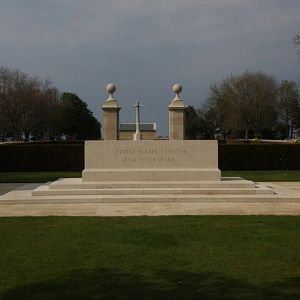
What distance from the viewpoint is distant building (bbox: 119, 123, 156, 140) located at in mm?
41844

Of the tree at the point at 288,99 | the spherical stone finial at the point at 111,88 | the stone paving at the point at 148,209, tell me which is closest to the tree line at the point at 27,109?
the tree at the point at 288,99

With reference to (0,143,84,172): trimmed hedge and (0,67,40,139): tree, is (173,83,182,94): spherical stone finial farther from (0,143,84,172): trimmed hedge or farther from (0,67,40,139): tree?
(0,67,40,139): tree

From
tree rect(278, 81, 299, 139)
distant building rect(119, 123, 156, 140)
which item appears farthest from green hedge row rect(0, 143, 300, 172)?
tree rect(278, 81, 299, 139)

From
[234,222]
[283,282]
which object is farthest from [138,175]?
[283,282]

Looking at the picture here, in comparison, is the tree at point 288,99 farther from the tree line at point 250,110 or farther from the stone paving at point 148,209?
the stone paving at point 148,209

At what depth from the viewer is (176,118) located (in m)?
26.8

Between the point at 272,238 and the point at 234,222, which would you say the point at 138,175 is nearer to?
Answer: the point at 234,222

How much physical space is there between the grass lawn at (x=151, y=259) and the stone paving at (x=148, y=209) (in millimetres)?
1388

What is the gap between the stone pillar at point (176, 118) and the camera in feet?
82.9

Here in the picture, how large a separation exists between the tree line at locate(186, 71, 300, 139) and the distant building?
2263 cm

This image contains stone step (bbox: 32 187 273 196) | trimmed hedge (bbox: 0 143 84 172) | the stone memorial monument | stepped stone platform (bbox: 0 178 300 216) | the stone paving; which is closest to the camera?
the stone paving

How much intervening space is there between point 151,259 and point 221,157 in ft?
70.6

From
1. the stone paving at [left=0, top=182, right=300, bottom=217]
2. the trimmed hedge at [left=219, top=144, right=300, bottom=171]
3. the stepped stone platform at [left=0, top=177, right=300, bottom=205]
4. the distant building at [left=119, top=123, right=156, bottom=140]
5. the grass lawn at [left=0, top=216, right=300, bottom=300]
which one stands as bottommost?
the stone paving at [left=0, top=182, right=300, bottom=217]

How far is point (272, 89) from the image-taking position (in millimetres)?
67312
